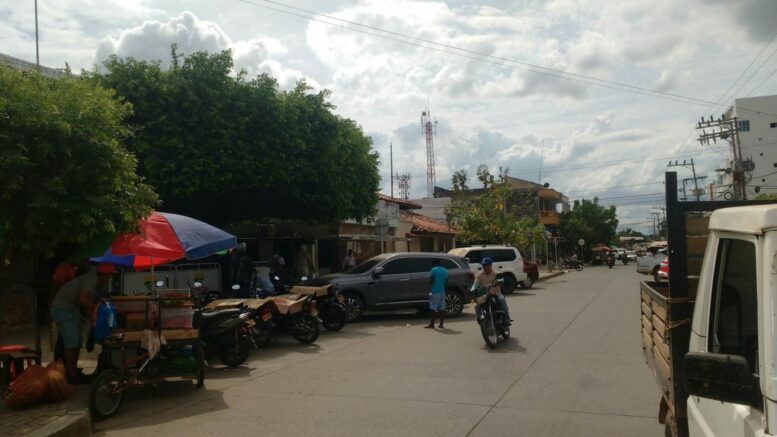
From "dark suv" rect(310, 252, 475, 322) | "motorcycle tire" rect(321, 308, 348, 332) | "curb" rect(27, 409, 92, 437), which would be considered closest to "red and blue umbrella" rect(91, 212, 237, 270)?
"curb" rect(27, 409, 92, 437)

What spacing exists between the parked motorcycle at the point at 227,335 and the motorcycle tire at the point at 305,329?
2078 mm

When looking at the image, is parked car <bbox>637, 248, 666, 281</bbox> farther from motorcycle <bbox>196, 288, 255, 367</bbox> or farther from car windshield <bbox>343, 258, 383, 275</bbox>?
motorcycle <bbox>196, 288, 255, 367</bbox>

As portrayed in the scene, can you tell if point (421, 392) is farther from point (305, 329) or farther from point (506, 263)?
point (506, 263)

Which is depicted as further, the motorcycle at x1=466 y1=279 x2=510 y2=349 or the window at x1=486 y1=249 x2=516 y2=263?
the window at x1=486 y1=249 x2=516 y2=263

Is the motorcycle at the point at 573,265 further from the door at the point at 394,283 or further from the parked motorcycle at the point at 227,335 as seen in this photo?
the parked motorcycle at the point at 227,335

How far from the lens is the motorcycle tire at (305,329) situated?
1233 cm

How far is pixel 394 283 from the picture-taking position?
16.4 meters

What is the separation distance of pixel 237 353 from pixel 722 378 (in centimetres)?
866

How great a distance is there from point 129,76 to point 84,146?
879 cm

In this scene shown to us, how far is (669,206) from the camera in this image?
425 centimetres

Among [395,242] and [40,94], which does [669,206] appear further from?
[395,242]

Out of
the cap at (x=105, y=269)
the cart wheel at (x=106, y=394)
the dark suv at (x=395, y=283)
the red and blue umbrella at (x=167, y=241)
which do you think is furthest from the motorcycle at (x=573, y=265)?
the cart wheel at (x=106, y=394)

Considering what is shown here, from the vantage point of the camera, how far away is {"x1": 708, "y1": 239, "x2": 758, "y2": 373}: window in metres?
3.06

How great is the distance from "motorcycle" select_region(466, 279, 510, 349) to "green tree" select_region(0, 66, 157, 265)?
20.9 feet
